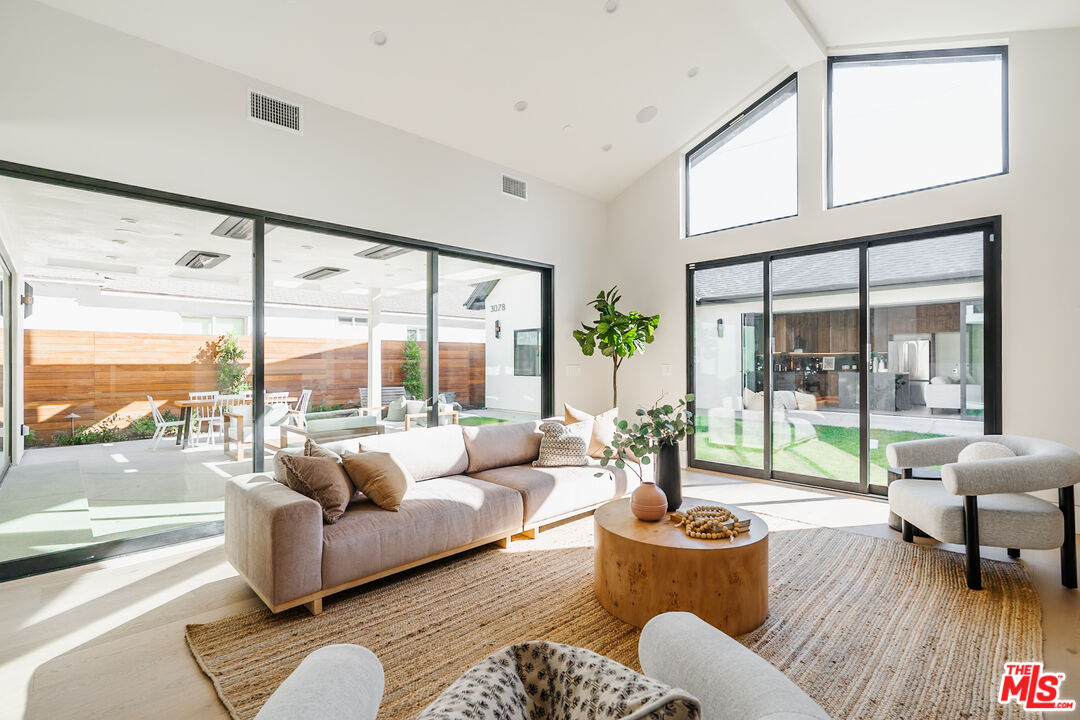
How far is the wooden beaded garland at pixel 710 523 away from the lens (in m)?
2.56

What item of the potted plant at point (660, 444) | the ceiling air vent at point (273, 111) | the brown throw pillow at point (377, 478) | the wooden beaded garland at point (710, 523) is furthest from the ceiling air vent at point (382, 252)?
the wooden beaded garland at point (710, 523)

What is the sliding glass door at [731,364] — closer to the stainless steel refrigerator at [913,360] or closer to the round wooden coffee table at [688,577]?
the stainless steel refrigerator at [913,360]

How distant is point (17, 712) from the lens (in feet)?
6.31

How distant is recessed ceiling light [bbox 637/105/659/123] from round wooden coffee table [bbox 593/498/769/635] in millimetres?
4230

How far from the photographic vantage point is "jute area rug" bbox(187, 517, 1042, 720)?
2025mm

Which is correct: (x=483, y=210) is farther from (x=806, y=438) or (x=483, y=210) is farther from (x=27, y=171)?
(x=806, y=438)

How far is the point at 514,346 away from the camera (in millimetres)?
6004

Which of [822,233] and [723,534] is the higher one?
[822,233]

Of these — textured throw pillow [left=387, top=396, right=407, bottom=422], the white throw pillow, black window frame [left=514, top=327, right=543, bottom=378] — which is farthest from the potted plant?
black window frame [left=514, top=327, right=543, bottom=378]

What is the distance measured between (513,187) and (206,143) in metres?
2.99

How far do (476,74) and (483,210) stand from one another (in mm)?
1439

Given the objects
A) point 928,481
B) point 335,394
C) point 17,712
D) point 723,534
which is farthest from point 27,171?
point 928,481

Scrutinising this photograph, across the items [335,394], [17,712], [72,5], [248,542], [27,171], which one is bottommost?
[17,712]

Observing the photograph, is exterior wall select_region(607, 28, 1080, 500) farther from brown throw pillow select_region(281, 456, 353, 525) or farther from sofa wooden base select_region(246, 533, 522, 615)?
brown throw pillow select_region(281, 456, 353, 525)
